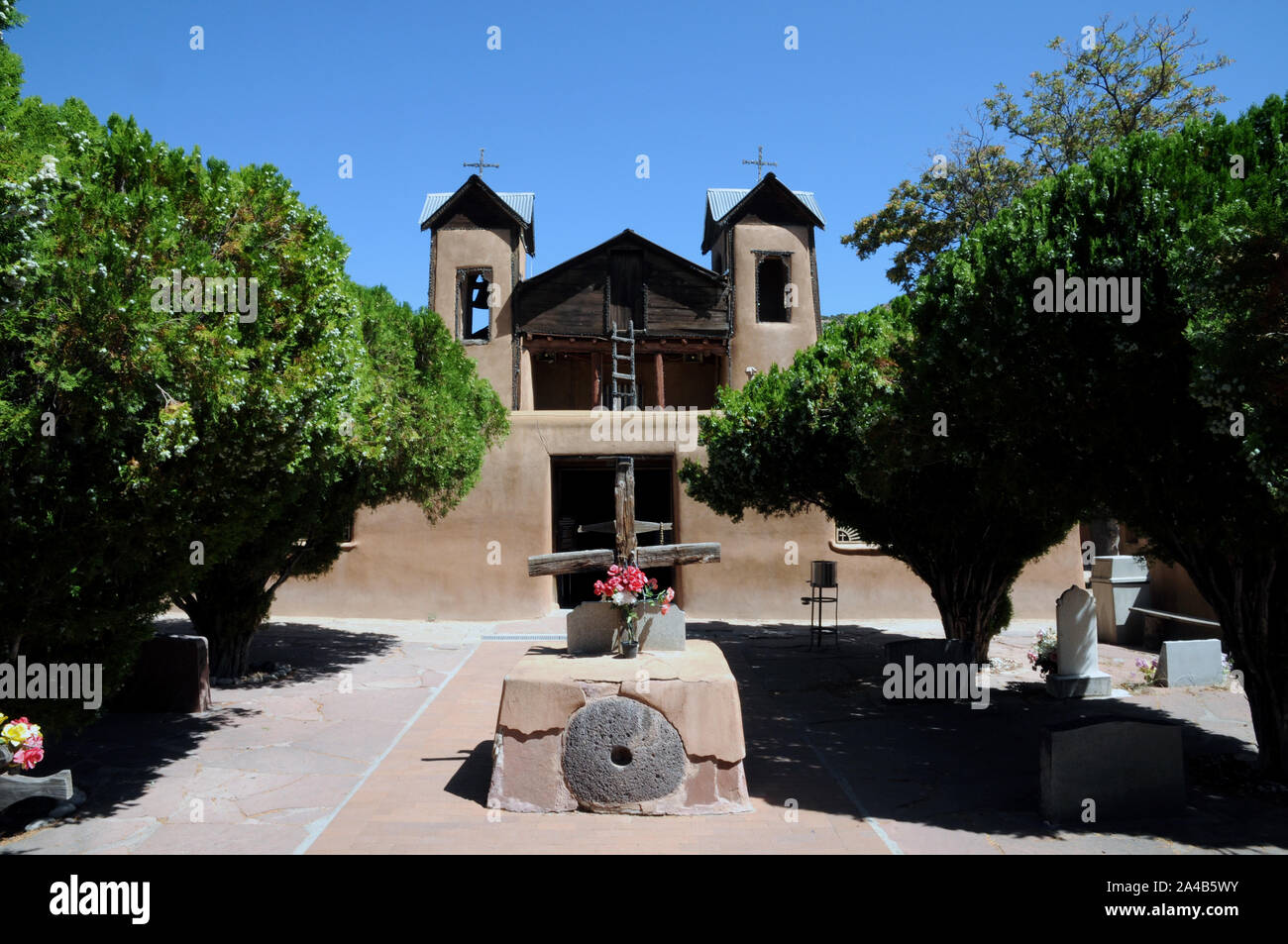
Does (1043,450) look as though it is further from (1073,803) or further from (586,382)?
(586,382)

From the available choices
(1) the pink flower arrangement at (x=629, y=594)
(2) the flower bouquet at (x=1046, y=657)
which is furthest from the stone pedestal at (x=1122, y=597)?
(1) the pink flower arrangement at (x=629, y=594)

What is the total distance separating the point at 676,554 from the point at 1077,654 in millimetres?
6392

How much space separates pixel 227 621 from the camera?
1266cm

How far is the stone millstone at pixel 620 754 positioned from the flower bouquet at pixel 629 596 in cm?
84

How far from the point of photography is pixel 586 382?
27.0 meters

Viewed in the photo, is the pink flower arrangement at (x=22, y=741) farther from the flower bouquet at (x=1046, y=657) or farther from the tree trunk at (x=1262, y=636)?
the flower bouquet at (x=1046, y=657)

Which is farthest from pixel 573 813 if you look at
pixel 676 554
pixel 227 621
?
pixel 227 621

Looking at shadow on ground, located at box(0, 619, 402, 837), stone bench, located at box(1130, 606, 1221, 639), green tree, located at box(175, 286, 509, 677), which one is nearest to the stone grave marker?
stone bench, located at box(1130, 606, 1221, 639)

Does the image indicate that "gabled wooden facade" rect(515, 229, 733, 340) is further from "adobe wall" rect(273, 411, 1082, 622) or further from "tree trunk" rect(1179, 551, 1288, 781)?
"tree trunk" rect(1179, 551, 1288, 781)

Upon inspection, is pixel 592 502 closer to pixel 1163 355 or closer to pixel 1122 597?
pixel 1122 597

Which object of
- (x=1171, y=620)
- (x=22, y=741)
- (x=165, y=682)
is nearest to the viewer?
(x=22, y=741)

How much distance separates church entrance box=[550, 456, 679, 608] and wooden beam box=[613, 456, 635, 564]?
35.9ft
